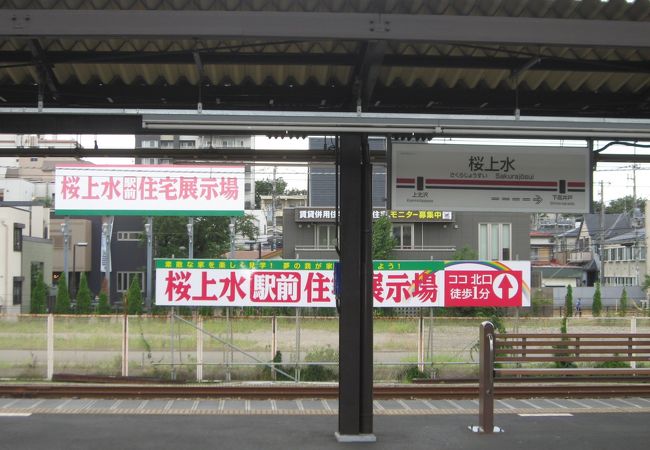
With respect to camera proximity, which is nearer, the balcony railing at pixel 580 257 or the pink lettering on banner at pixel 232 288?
the pink lettering on banner at pixel 232 288

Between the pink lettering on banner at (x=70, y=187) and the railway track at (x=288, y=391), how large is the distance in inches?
172

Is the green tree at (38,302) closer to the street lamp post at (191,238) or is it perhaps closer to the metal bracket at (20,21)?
the street lamp post at (191,238)

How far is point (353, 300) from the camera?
6949 millimetres

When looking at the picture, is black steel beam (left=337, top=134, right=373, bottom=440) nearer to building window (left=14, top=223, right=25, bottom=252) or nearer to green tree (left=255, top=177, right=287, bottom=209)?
building window (left=14, top=223, right=25, bottom=252)

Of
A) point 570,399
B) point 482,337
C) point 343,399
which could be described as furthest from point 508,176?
point 570,399

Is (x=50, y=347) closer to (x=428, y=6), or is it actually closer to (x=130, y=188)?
(x=130, y=188)

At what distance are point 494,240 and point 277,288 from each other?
26949 mm

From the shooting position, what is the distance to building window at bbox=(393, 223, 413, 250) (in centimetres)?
3853

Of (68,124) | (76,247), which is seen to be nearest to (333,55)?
(68,124)

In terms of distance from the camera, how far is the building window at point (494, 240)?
38188 millimetres

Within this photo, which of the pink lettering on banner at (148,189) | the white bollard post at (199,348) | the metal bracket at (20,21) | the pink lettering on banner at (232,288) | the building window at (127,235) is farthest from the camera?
the building window at (127,235)

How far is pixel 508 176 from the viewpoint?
705 cm

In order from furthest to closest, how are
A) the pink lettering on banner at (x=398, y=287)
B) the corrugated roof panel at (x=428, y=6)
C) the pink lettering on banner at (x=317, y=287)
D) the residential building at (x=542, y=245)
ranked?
the residential building at (x=542, y=245) → the pink lettering on banner at (x=398, y=287) → the pink lettering on banner at (x=317, y=287) → the corrugated roof panel at (x=428, y=6)

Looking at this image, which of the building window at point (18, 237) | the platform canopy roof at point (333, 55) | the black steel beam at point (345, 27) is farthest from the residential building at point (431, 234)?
the black steel beam at point (345, 27)
